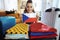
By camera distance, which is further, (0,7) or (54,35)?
(0,7)

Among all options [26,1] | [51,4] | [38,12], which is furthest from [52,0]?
[26,1]

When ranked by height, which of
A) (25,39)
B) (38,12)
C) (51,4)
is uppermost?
(51,4)

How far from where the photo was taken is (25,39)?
64 cm

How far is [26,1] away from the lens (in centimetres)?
172

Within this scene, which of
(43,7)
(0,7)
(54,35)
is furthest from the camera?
(43,7)

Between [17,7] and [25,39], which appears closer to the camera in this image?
[25,39]

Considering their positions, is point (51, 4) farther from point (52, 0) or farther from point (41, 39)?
point (41, 39)

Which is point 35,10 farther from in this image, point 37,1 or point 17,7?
point 17,7

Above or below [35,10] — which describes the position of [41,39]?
below

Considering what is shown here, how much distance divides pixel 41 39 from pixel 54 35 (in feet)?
0.26

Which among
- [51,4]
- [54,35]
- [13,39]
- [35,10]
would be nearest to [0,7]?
[35,10]

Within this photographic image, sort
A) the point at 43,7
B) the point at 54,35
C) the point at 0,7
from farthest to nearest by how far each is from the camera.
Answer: the point at 43,7, the point at 0,7, the point at 54,35

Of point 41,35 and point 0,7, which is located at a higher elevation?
point 0,7

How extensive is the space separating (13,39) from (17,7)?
1.12 m
